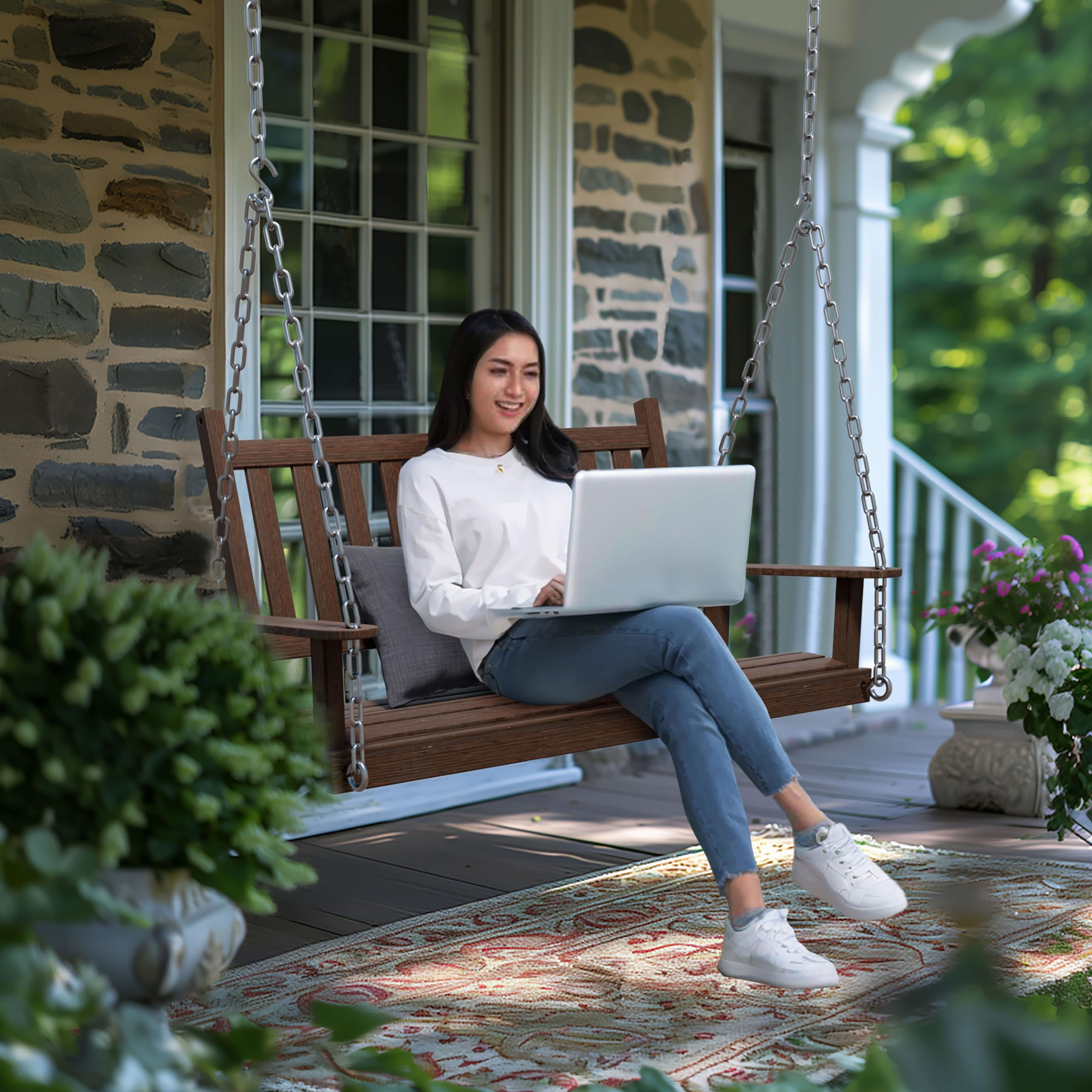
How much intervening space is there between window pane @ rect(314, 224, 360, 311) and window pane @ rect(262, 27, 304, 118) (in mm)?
318

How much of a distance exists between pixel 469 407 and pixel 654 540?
0.68 meters

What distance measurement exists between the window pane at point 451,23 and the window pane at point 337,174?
44 centimetres

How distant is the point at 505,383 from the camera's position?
2.97m

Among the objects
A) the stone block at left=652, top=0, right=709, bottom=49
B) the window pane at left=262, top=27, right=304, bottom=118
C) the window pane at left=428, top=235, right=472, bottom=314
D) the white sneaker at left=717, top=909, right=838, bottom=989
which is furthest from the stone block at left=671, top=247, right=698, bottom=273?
the white sneaker at left=717, top=909, right=838, bottom=989

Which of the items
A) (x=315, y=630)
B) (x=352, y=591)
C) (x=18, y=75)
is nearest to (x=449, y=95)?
(x=18, y=75)

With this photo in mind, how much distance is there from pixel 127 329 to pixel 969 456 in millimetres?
9051

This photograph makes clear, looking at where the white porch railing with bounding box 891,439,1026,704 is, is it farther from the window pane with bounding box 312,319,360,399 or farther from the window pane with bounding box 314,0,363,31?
the window pane with bounding box 314,0,363,31

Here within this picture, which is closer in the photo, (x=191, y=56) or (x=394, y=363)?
(x=191, y=56)

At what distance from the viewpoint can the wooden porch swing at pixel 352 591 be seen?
234 centimetres

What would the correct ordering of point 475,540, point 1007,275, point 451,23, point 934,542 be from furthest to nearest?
point 1007,275 < point 934,542 < point 451,23 < point 475,540

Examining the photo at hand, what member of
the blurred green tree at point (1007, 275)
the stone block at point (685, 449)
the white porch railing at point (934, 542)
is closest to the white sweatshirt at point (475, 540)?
the stone block at point (685, 449)

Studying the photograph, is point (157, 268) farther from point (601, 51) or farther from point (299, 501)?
point (601, 51)

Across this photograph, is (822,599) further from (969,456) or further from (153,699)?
(969,456)

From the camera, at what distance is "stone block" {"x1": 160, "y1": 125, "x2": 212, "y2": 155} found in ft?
11.2
